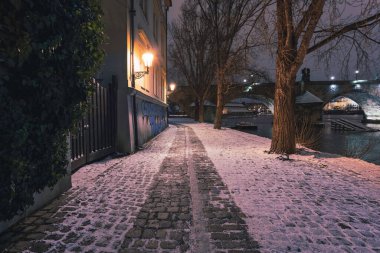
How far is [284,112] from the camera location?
8359 millimetres

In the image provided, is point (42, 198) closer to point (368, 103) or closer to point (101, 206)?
point (101, 206)

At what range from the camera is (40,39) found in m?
2.87

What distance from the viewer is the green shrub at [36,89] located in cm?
253

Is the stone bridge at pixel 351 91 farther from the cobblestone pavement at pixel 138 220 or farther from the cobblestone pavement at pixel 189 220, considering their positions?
the cobblestone pavement at pixel 138 220

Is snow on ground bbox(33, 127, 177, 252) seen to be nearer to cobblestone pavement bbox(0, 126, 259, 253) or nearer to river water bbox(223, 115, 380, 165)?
cobblestone pavement bbox(0, 126, 259, 253)

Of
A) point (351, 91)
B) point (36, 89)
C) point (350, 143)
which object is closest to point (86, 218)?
point (36, 89)

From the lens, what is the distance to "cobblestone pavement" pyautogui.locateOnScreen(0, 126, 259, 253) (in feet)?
9.36

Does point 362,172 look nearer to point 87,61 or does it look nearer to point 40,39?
point 87,61

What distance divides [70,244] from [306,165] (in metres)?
5.84

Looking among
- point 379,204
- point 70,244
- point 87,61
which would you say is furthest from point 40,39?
point 379,204

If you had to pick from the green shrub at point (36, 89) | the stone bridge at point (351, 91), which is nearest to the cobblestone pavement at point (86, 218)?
the green shrub at point (36, 89)

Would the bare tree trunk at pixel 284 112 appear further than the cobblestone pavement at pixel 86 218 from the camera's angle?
Yes

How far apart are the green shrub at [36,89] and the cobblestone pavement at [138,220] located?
22.6 inches

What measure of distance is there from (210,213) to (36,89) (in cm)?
268
